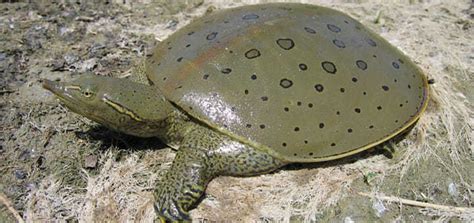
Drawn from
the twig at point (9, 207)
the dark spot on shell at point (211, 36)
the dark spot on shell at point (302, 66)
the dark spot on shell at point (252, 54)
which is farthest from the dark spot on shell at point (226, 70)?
the twig at point (9, 207)

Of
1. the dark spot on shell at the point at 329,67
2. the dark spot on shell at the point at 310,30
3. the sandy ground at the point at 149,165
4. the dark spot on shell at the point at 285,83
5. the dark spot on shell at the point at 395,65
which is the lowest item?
the sandy ground at the point at 149,165

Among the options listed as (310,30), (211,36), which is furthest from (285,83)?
(211,36)

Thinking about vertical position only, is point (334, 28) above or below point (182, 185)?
above

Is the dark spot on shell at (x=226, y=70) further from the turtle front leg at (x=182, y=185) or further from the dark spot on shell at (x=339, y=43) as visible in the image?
the dark spot on shell at (x=339, y=43)

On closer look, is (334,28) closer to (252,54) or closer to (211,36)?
(252,54)

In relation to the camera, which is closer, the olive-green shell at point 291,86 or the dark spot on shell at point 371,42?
the olive-green shell at point 291,86

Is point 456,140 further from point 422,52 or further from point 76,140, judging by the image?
point 76,140
